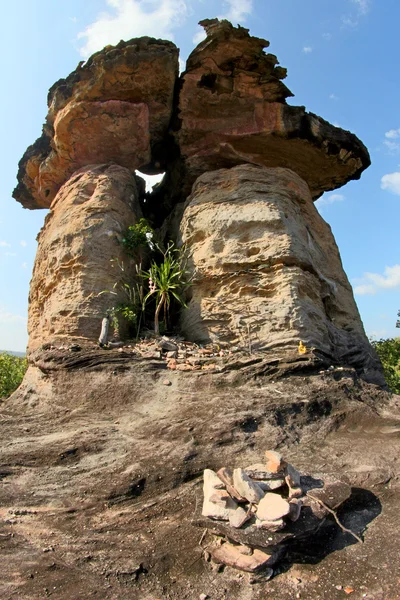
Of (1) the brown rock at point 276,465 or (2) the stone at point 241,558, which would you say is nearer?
(2) the stone at point 241,558

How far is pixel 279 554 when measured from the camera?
135 inches

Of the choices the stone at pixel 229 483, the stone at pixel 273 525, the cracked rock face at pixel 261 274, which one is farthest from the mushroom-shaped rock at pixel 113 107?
the stone at pixel 273 525

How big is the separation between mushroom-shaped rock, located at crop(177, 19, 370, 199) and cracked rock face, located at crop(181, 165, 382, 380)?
0.79 metres

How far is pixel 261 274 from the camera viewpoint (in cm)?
736

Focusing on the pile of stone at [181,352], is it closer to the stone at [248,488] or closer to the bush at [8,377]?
the stone at [248,488]

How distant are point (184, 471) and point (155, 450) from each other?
468mm

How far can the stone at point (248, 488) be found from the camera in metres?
3.66

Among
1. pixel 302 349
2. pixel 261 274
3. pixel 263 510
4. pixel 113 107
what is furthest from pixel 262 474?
pixel 113 107

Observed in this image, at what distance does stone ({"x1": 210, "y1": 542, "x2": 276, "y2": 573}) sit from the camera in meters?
3.35

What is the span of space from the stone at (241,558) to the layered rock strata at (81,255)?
4.22 metres

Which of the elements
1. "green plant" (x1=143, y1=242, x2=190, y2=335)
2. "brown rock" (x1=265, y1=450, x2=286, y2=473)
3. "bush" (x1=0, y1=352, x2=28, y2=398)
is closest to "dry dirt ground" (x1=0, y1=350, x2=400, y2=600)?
"brown rock" (x1=265, y1=450, x2=286, y2=473)

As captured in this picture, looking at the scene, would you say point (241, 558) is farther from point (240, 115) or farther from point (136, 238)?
point (240, 115)

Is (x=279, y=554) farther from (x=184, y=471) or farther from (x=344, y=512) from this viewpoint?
(x=184, y=471)

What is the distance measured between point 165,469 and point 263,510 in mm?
1386
